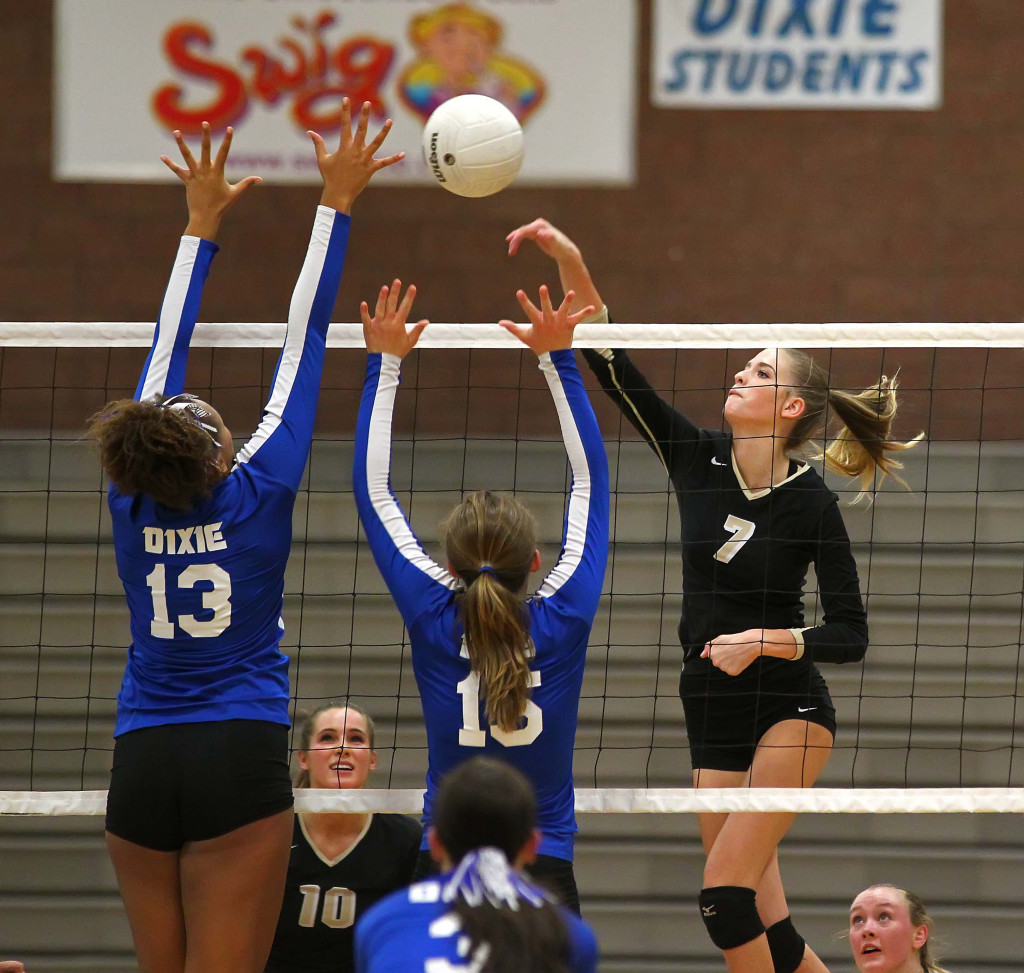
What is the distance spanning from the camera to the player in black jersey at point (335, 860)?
434 centimetres

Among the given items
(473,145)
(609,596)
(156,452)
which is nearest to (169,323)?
(156,452)

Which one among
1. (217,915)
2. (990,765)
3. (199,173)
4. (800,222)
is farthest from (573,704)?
(800,222)

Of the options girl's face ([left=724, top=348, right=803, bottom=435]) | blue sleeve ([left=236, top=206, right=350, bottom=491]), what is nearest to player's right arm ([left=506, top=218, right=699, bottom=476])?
girl's face ([left=724, top=348, right=803, bottom=435])

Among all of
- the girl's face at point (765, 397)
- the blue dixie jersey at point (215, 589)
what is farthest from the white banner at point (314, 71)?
the blue dixie jersey at point (215, 589)

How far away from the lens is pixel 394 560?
128 inches

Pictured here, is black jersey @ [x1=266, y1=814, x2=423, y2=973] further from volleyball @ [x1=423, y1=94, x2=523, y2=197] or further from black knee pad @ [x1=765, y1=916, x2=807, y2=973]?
volleyball @ [x1=423, y1=94, x2=523, y2=197]

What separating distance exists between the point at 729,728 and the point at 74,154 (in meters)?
5.39

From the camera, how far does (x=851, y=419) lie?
421 cm

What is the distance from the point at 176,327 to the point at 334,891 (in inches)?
77.3

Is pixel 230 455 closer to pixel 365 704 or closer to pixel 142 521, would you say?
pixel 142 521

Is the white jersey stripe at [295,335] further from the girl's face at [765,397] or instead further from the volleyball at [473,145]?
the girl's face at [765,397]

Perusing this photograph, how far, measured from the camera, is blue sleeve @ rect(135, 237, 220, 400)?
11.4 ft

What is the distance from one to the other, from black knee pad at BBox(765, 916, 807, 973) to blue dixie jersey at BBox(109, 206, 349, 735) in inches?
69.2

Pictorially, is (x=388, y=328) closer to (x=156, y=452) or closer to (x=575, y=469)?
(x=575, y=469)
